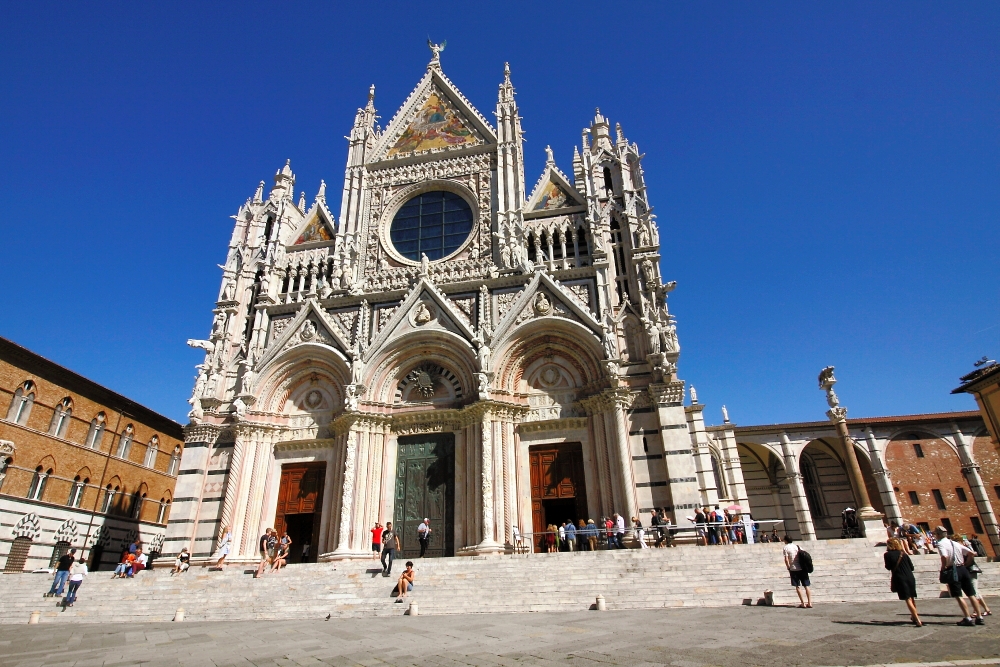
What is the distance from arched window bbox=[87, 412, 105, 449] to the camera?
2470 centimetres

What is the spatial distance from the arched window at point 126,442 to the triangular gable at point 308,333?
11.5 m

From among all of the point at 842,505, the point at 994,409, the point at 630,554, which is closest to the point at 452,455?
the point at 630,554

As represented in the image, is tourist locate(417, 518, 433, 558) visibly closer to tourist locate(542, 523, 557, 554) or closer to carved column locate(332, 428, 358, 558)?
carved column locate(332, 428, 358, 558)

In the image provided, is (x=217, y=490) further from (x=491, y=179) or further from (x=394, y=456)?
(x=491, y=179)

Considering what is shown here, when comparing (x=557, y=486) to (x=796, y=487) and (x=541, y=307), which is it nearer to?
(x=541, y=307)

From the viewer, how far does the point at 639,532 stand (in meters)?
14.5

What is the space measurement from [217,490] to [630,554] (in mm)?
14222

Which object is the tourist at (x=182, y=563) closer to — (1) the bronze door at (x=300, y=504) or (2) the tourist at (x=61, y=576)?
(2) the tourist at (x=61, y=576)

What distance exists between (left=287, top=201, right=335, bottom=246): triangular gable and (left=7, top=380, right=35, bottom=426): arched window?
11.4 meters

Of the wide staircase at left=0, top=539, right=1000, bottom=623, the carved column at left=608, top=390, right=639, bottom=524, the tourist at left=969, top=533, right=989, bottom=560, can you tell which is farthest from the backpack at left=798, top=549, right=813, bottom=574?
the tourist at left=969, top=533, right=989, bottom=560

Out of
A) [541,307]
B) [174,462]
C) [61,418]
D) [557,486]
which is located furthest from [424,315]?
[174,462]

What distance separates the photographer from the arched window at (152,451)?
2830cm

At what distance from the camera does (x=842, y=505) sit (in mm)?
32156

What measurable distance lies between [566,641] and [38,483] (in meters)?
24.5
